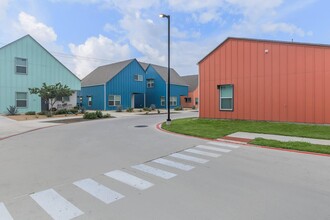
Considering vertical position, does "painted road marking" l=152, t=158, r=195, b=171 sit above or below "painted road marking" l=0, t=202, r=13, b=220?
above

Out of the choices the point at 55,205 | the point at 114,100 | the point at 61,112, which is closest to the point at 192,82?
the point at 114,100

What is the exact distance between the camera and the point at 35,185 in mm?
4582

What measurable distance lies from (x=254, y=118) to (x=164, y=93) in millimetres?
24987

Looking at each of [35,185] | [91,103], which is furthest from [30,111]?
[35,185]

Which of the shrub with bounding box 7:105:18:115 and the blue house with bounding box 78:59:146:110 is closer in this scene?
the shrub with bounding box 7:105:18:115

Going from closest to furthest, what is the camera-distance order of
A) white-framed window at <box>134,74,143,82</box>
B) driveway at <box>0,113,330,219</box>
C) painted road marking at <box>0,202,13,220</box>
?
painted road marking at <box>0,202,13,220</box> < driveway at <box>0,113,330,219</box> < white-framed window at <box>134,74,143,82</box>

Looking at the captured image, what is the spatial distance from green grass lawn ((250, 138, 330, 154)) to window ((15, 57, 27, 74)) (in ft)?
82.5

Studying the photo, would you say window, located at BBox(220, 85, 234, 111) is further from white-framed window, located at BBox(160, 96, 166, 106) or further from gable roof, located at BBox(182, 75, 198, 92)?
gable roof, located at BBox(182, 75, 198, 92)

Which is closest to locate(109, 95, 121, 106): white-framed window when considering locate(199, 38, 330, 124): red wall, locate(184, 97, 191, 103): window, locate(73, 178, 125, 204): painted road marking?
locate(184, 97, 191, 103): window

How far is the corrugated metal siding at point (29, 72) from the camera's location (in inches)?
925

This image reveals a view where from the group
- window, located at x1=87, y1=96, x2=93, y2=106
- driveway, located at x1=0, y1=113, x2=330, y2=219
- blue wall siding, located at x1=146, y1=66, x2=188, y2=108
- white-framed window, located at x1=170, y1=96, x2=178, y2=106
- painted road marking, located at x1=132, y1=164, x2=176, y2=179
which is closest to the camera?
driveway, located at x1=0, y1=113, x2=330, y2=219

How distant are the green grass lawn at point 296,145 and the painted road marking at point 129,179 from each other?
5298mm

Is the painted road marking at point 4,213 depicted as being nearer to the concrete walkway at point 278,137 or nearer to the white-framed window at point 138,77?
the concrete walkway at point 278,137

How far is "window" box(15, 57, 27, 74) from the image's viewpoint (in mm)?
24266
